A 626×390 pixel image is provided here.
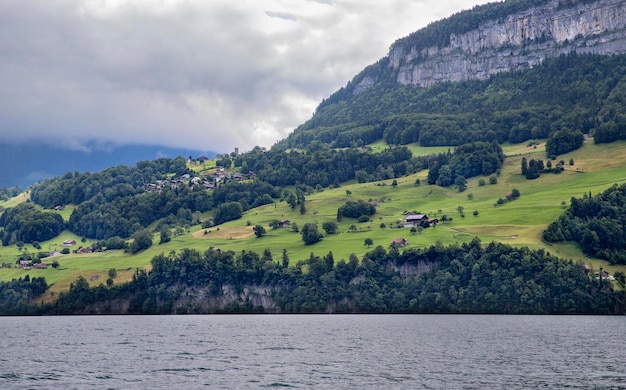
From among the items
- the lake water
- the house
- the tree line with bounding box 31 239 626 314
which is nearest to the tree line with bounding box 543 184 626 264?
the tree line with bounding box 31 239 626 314

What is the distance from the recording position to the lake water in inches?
2808

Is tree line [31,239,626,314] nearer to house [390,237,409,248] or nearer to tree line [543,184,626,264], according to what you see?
house [390,237,409,248]

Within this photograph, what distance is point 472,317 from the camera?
155m

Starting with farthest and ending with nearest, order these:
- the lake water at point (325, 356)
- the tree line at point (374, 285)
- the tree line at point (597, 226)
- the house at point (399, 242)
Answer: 1. the house at point (399, 242)
2. the tree line at point (597, 226)
3. the tree line at point (374, 285)
4. the lake water at point (325, 356)

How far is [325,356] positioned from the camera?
9038 centimetres

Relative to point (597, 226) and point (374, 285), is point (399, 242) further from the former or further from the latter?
point (597, 226)

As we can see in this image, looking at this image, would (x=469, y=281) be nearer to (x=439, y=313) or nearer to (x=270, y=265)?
(x=439, y=313)

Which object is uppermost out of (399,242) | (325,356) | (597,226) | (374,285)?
(399,242)

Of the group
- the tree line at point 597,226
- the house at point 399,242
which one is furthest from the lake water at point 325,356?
the house at point 399,242

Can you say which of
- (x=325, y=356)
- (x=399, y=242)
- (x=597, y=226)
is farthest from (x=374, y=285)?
(x=325, y=356)

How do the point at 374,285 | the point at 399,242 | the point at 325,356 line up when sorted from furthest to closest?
A: 1. the point at 399,242
2. the point at 374,285
3. the point at 325,356

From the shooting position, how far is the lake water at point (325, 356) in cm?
7131

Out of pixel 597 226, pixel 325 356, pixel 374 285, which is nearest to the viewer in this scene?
pixel 325 356

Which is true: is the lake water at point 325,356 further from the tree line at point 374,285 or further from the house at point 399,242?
the house at point 399,242
